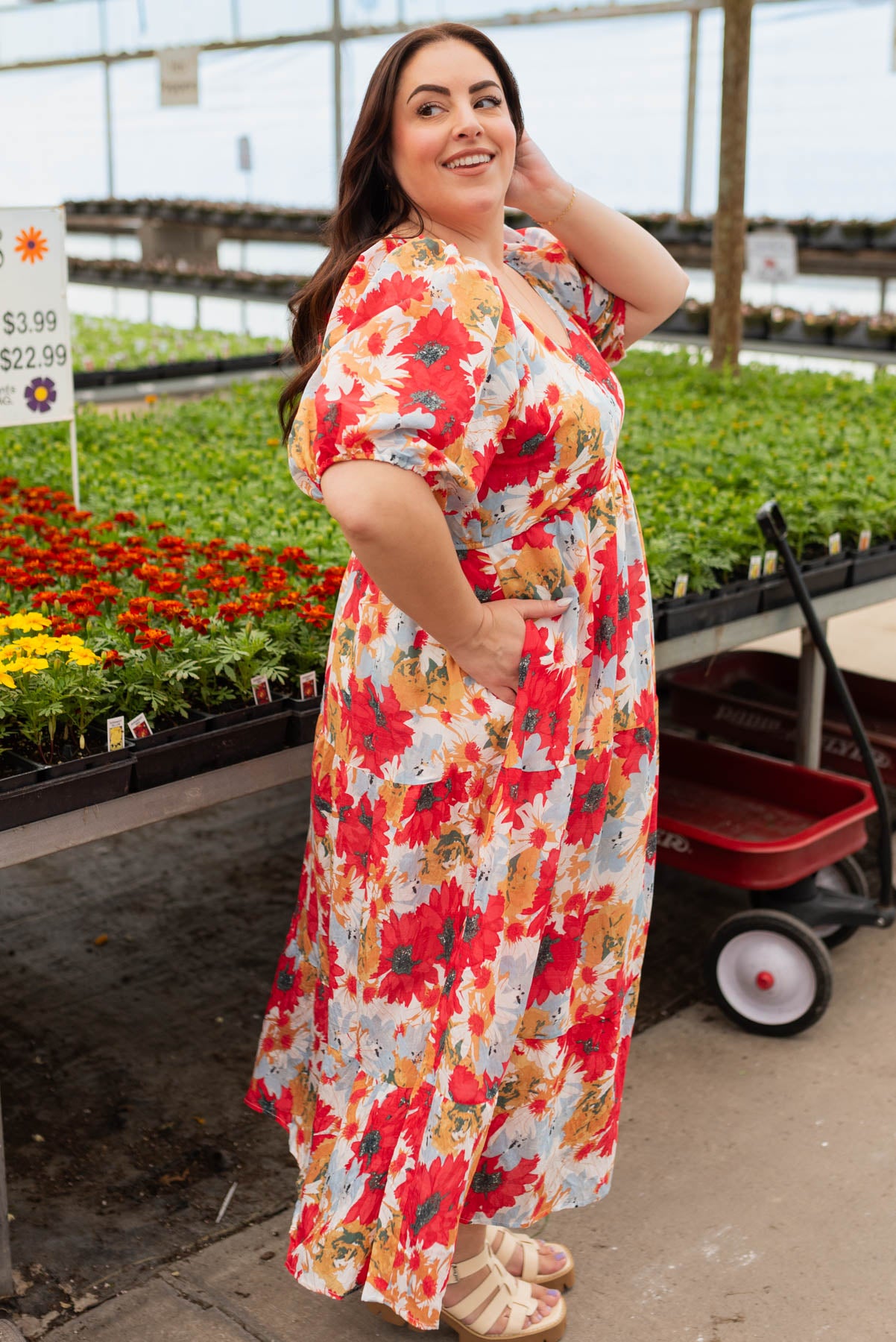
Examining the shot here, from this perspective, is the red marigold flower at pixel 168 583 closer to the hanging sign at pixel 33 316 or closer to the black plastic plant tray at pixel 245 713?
the black plastic plant tray at pixel 245 713

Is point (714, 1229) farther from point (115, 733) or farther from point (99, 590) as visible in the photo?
point (99, 590)

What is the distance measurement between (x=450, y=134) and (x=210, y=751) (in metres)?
0.99

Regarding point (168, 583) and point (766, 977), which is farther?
point (766, 977)

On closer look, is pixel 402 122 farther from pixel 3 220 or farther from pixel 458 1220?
pixel 3 220

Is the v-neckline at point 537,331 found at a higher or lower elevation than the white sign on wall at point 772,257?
lower

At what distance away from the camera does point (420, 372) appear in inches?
A: 55.5

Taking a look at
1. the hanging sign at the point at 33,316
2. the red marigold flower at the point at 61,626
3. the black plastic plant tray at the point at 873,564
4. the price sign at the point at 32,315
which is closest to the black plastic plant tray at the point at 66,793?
the red marigold flower at the point at 61,626

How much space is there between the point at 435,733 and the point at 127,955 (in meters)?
1.61

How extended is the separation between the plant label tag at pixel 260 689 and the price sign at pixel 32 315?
1349 mm

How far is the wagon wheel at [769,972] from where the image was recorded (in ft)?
8.45

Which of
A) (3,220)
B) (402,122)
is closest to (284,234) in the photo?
(3,220)

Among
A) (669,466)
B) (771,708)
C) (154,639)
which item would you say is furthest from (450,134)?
(669,466)

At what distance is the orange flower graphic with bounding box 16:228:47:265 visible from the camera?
125 inches

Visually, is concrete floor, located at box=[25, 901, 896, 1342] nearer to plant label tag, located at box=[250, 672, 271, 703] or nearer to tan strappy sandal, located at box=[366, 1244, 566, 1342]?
tan strappy sandal, located at box=[366, 1244, 566, 1342]
